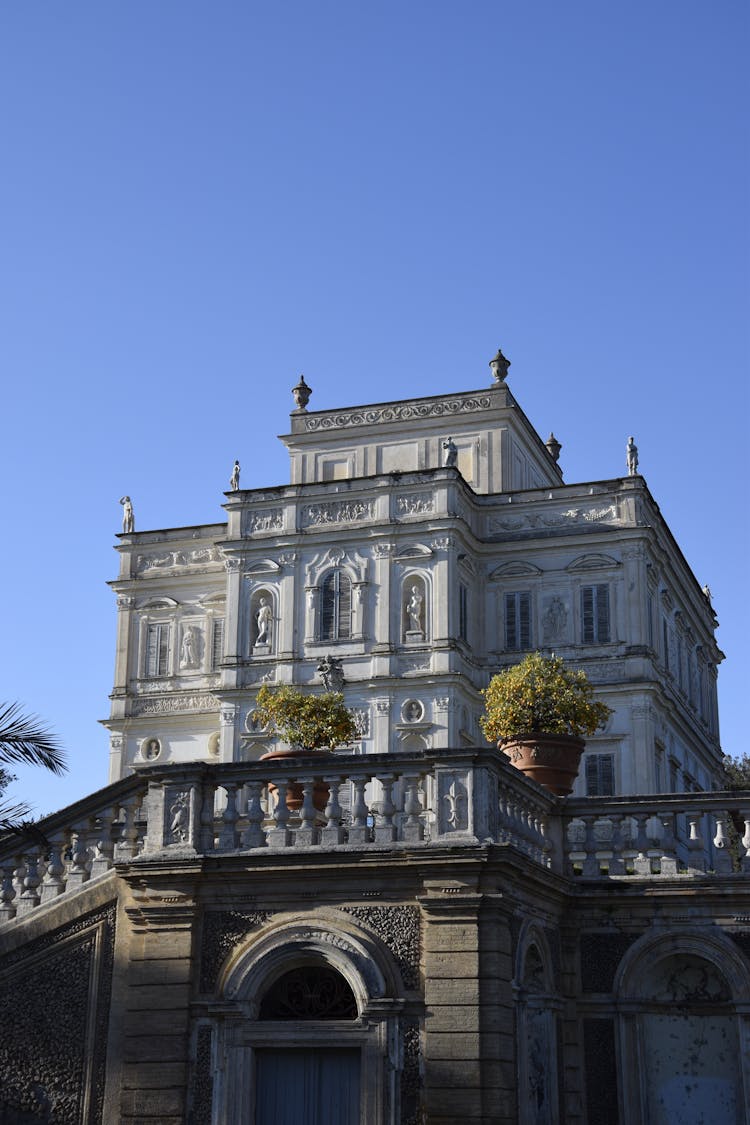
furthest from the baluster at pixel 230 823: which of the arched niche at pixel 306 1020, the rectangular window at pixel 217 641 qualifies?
the rectangular window at pixel 217 641

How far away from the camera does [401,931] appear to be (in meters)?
11.8

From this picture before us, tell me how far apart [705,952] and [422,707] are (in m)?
31.8

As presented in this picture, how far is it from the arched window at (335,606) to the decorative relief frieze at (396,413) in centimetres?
926

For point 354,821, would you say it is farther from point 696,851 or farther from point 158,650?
point 158,650

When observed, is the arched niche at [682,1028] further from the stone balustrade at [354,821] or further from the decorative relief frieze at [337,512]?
the decorative relief frieze at [337,512]

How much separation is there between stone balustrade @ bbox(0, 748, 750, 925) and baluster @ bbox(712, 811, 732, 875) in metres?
0.01

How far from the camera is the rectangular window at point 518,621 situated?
1823 inches

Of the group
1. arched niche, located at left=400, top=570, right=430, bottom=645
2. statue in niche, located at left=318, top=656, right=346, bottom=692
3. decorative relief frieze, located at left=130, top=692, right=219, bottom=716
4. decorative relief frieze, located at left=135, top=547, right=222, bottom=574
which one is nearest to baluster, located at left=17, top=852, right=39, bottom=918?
statue in niche, located at left=318, top=656, right=346, bottom=692

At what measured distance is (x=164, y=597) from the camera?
50562 millimetres

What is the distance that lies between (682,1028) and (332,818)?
12.5 ft

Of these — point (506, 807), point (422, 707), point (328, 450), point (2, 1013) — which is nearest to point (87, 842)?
point (2, 1013)

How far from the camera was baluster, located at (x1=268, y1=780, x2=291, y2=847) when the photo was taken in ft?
40.1

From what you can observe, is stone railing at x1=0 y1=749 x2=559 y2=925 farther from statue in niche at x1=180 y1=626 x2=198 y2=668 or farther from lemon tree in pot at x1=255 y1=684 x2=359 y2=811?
statue in niche at x1=180 y1=626 x2=198 y2=668

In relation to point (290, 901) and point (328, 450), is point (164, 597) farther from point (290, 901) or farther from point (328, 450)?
point (290, 901)
